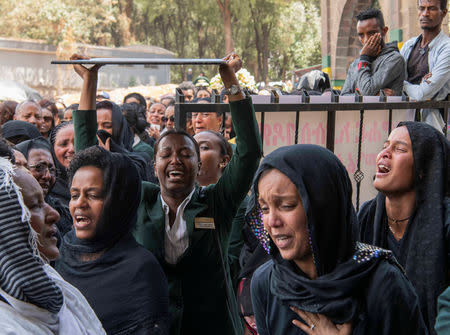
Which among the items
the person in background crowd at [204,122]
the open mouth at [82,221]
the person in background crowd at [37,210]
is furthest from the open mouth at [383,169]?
the person in background crowd at [204,122]

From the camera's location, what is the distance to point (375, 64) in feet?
16.2

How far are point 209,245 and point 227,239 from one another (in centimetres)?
14

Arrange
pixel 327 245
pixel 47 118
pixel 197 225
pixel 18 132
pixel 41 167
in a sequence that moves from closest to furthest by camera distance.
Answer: pixel 327 245, pixel 197 225, pixel 41 167, pixel 18 132, pixel 47 118

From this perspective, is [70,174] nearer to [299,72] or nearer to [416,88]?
[416,88]

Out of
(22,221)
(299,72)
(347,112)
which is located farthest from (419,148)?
(299,72)

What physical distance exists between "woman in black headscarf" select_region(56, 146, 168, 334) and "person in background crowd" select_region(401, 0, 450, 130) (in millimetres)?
2821

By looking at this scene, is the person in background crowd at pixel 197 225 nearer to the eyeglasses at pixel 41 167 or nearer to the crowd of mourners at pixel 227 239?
the crowd of mourners at pixel 227 239

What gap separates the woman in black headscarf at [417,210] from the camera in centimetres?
278

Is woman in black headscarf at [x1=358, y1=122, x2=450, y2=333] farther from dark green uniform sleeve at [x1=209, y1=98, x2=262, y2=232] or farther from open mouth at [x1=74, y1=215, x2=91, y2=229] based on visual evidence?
open mouth at [x1=74, y1=215, x2=91, y2=229]

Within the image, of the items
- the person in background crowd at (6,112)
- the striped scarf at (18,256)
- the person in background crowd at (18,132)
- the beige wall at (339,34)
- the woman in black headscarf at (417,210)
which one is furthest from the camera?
the beige wall at (339,34)

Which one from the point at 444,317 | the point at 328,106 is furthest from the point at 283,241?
the point at 328,106

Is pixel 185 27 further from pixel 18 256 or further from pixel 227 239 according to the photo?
pixel 18 256

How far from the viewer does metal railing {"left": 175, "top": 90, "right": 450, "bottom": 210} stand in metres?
3.59

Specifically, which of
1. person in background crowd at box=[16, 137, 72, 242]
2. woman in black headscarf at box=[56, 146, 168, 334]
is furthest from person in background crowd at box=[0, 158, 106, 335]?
person in background crowd at box=[16, 137, 72, 242]
